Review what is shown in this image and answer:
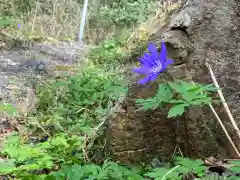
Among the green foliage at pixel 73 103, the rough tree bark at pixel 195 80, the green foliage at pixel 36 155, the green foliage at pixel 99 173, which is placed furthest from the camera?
the green foliage at pixel 73 103

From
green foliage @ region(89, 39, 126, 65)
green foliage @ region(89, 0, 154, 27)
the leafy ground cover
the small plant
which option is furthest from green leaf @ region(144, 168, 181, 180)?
green foliage @ region(89, 0, 154, 27)

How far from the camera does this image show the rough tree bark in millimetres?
1654

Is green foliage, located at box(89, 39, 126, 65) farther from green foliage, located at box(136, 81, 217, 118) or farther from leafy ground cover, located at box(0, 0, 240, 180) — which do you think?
green foliage, located at box(136, 81, 217, 118)

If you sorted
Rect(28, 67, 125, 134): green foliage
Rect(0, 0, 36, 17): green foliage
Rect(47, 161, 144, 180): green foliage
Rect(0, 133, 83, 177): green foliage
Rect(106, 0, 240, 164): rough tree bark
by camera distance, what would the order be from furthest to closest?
Rect(0, 0, 36, 17): green foliage
Rect(28, 67, 125, 134): green foliage
Rect(106, 0, 240, 164): rough tree bark
Rect(0, 133, 83, 177): green foliage
Rect(47, 161, 144, 180): green foliage

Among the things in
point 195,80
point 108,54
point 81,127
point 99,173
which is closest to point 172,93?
point 99,173

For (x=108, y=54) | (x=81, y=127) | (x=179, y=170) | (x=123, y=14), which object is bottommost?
(x=81, y=127)

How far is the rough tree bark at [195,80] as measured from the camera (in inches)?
65.1

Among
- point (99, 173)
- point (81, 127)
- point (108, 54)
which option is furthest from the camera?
point (108, 54)

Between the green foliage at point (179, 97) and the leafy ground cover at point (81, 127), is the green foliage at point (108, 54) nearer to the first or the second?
the leafy ground cover at point (81, 127)

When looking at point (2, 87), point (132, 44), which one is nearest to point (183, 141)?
point (2, 87)

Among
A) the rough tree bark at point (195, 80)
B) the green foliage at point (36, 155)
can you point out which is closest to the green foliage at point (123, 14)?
the rough tree bark at point (195, 80)

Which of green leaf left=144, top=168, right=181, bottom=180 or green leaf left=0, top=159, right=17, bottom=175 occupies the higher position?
green leaf left=144, top=168, right=181, bottom=180

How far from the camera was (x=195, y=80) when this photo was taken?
1689mm

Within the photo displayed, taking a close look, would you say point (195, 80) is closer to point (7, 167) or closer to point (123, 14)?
point (7, 167)
